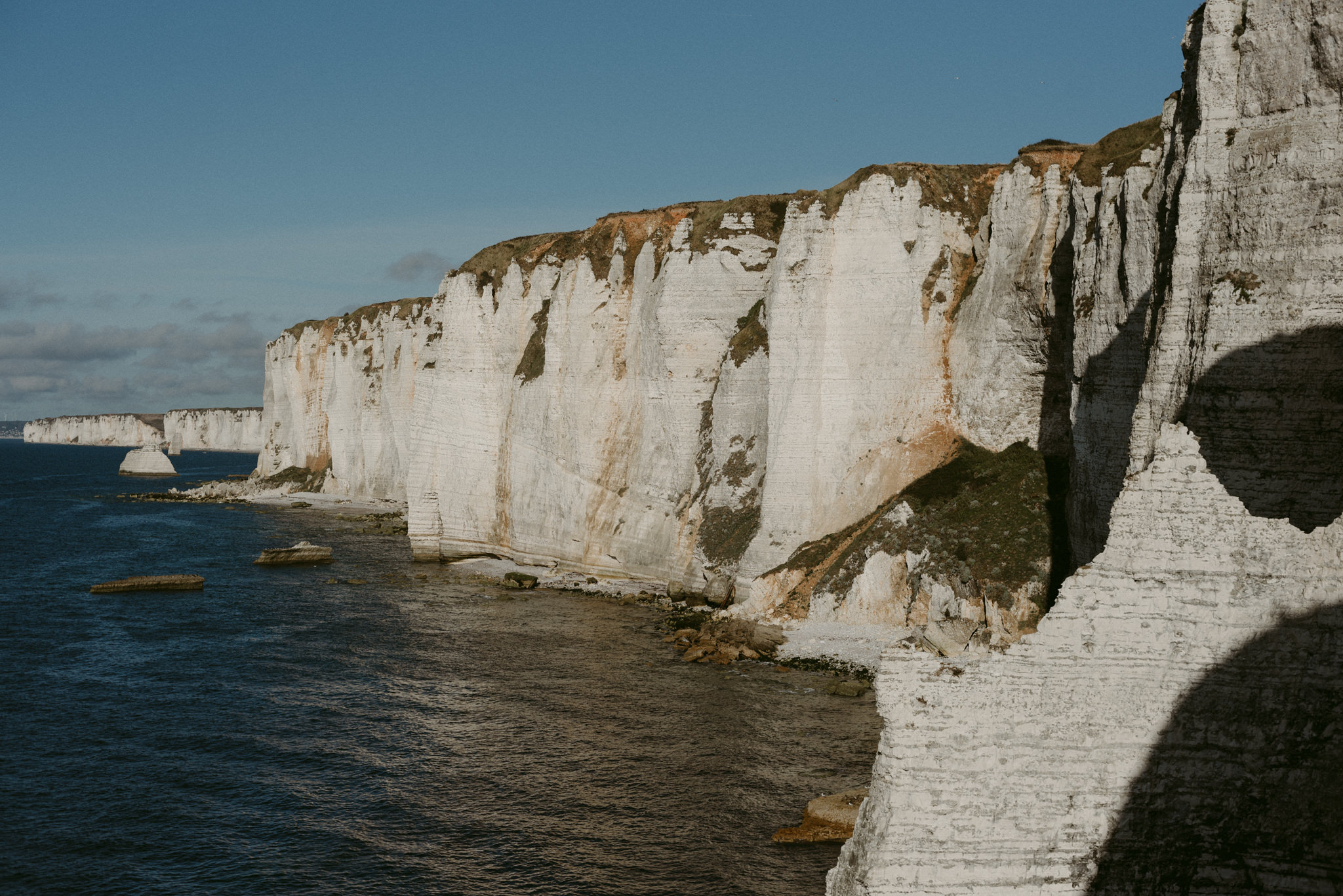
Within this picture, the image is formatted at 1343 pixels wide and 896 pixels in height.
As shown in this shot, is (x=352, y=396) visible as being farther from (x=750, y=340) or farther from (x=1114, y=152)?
(x=1114, y=152)

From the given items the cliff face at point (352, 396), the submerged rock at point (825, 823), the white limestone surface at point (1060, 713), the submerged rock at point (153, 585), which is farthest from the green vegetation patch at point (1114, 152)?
the cliff face at point (352, 396)

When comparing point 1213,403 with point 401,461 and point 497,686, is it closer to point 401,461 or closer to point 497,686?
point 497,686

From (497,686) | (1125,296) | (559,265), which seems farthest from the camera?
(559,265)

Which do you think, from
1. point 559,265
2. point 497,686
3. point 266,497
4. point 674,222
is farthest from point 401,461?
point 497,686

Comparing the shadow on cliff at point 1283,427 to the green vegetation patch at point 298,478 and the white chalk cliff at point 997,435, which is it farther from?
the green vegetation patch at point 298,478

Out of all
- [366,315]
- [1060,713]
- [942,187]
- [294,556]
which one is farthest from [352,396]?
[1060,713]

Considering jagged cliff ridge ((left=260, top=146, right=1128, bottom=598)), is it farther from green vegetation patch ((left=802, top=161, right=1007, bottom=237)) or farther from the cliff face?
the cliff face
